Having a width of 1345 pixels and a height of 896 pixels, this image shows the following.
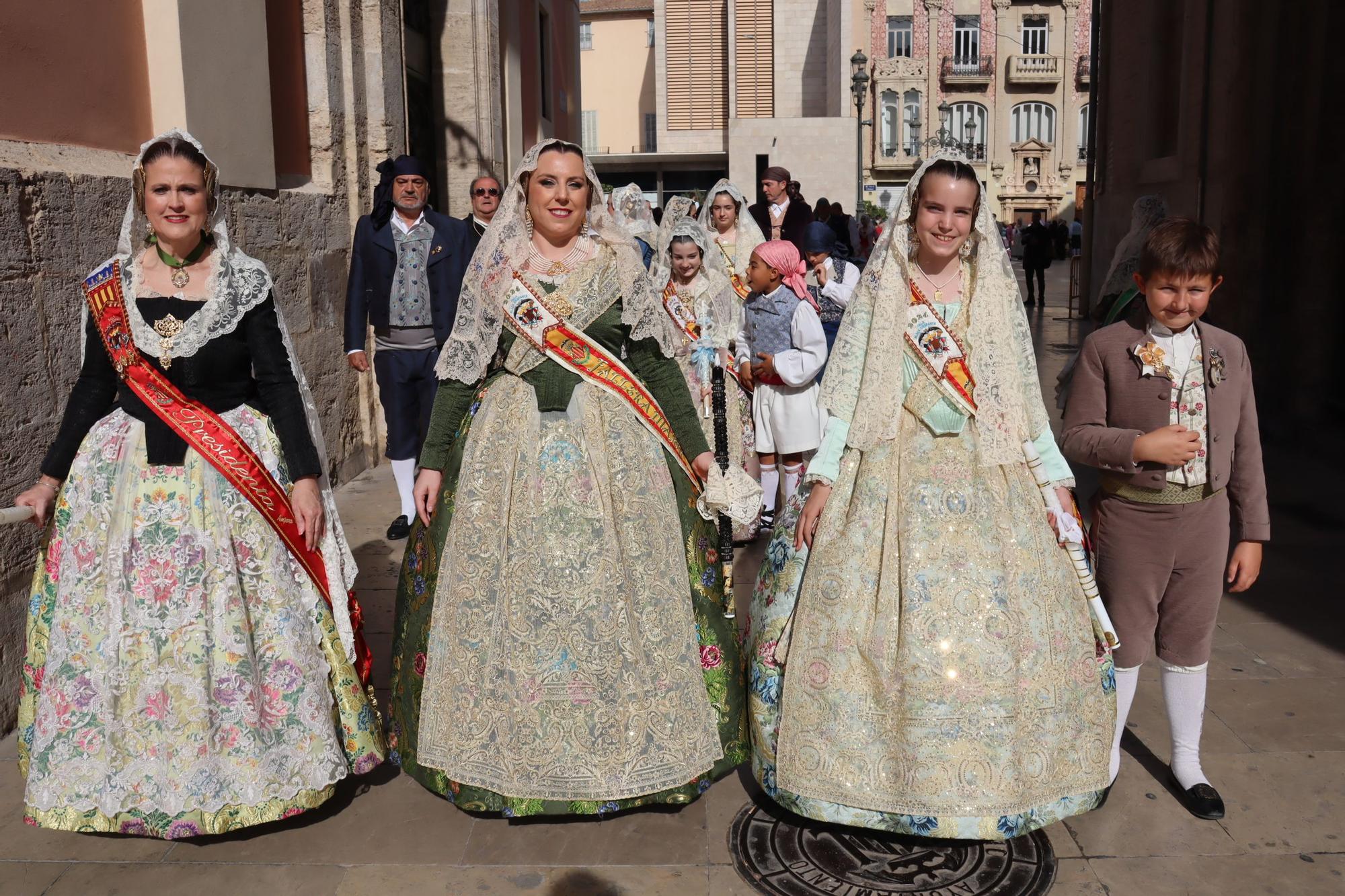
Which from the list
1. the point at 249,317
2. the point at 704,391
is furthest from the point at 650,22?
the point at 249,317

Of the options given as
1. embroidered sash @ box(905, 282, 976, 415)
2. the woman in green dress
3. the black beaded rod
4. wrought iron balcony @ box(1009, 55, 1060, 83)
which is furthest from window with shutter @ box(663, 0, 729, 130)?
embroidered sash @ box(905, 282, 976, 415)

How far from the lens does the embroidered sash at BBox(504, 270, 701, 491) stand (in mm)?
3305

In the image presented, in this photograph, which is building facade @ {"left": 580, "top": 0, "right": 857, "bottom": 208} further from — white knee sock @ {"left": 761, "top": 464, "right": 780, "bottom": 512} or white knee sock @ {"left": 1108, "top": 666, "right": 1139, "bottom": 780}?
white knee sock @ {"left": 1108, "top": 666, "right": 1139, "bottom": 780}

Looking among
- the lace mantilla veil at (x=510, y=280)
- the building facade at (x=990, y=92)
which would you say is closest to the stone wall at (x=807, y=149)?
the building facade at (x=990, y=92)

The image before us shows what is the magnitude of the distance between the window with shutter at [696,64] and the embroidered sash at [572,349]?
35.5 m

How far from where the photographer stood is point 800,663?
3.03m

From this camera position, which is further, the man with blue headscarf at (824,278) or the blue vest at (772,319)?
the man with blue headscarf at (824,278)

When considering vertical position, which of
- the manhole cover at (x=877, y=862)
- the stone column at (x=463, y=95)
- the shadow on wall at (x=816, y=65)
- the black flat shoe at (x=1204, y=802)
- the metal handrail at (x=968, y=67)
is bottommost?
the manhole cover at (x=877, y=862)

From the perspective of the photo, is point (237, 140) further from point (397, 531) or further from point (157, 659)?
point (157, 659)

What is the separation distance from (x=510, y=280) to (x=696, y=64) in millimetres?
36366

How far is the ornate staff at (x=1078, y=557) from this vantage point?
10.0 ft

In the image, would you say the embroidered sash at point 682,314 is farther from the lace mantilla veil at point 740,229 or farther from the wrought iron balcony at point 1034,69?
the wrought iron balcony at point 1034,69

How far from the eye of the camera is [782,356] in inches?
229

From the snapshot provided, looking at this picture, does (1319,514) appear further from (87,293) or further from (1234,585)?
(87,293)
